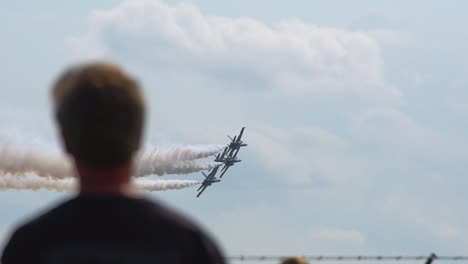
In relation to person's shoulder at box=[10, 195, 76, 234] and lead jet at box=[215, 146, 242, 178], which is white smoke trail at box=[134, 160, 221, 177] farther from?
person's shoulder at box=[10, 195, 76, 234]

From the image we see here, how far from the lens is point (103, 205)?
656 centimetres

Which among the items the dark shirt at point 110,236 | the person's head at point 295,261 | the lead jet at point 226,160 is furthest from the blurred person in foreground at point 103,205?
the lead jet at point 226,160

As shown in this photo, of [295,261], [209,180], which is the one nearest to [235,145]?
[209,180]

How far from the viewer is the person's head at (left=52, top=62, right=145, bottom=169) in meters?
6.50

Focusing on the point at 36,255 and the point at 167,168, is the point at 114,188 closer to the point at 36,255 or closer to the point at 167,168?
the point at 36,255

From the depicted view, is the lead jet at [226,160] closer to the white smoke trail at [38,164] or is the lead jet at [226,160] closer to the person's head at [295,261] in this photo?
the white smoke trail at [38,164]

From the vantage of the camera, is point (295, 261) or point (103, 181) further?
point (295, 261)

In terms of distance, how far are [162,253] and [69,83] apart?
961 mm

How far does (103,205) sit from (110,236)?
22 cm

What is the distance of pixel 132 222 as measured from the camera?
6438 millimetres

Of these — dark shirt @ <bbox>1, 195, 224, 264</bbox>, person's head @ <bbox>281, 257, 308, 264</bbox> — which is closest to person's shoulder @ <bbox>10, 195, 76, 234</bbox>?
dark shirt @ <bbox>1, 195, 224, 264</bbox>

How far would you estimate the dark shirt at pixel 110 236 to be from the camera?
6.34m

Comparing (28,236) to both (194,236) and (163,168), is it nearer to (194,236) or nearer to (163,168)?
(194,236)

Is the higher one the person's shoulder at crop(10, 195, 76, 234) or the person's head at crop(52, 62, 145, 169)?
the person's head at crop(52, 62, 145, 169)
